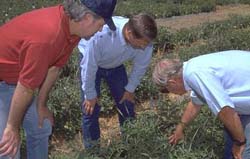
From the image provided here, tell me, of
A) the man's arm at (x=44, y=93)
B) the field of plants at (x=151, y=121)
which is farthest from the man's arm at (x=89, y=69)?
the man's arm at (x=44, y=93)

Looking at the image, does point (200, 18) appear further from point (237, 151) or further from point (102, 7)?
point (102, 7)

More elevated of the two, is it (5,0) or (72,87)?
(72,87)

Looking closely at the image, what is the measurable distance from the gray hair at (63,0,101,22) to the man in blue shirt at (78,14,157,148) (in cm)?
80

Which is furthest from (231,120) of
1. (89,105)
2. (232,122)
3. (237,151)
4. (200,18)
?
(200,18)

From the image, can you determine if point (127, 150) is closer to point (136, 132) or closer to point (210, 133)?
point (136, 132)

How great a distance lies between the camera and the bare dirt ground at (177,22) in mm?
4888

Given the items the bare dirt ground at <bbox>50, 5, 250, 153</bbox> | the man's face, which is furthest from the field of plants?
the man's face

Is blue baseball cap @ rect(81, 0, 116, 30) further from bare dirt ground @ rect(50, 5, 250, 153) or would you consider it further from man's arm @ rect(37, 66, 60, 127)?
bare dirt ground @ rect(50, 5, 250, 153)

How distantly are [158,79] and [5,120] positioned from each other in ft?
3.05

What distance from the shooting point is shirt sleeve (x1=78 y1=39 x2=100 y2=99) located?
12.8ft

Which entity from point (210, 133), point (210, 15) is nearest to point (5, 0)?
point (210, 15)

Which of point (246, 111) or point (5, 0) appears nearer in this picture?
point (246, 111)

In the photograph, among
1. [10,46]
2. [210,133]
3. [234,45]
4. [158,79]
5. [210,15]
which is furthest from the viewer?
[210,15]

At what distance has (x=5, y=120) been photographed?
3.29m
